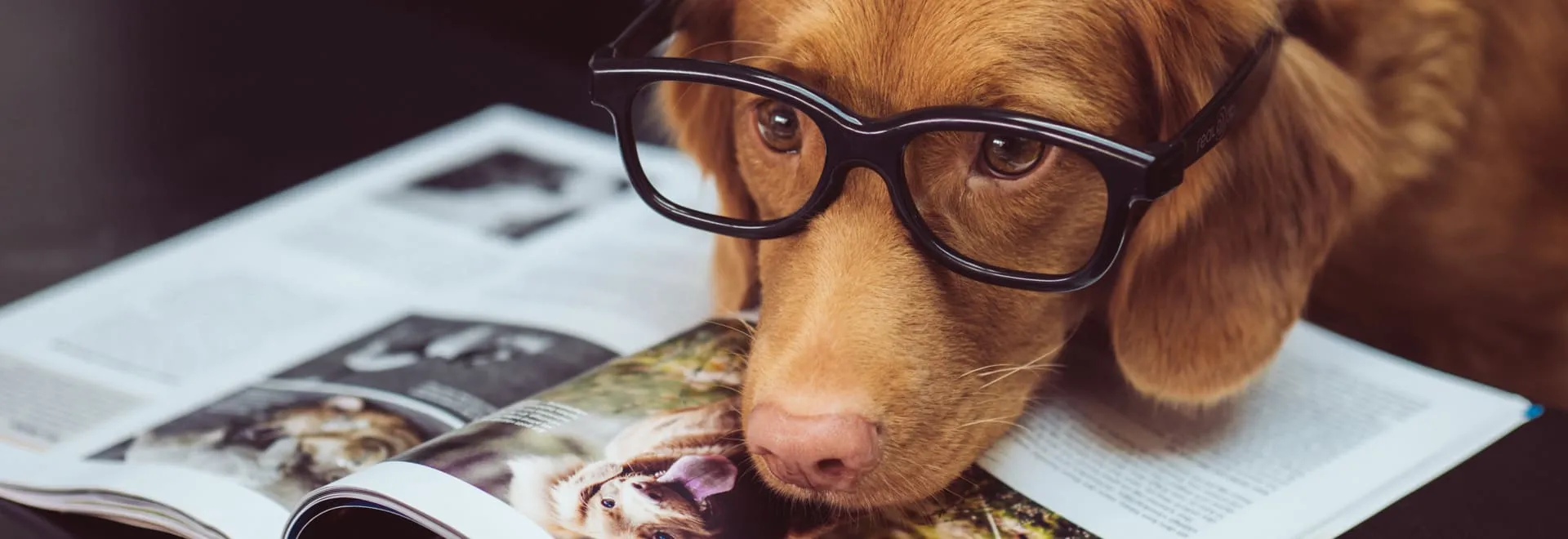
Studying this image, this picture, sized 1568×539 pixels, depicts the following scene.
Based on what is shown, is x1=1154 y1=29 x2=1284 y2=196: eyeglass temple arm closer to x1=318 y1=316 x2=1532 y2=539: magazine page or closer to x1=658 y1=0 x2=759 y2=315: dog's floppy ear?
x1=318 y1=316 x2=1532 y2=539: magazine page

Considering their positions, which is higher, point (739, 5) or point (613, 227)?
point (739, 5)

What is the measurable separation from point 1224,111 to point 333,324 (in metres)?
1.11

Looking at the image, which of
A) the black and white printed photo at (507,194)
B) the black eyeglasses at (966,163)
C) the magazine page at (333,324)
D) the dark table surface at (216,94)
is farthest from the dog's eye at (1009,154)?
the dark table surface at (216,94)

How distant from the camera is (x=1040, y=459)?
1.30m

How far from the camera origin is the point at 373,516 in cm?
116

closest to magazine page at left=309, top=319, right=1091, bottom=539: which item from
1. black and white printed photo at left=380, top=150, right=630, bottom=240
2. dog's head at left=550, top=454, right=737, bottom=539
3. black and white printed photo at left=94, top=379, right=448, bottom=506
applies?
dog's head at left=550, top=454, right=737, bottom=539

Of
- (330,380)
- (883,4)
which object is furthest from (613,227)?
(883,4)

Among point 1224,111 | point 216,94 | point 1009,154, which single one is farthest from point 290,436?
point 216,94

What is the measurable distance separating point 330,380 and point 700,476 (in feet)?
1.79

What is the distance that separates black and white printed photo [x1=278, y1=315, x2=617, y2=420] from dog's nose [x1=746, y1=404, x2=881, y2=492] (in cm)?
43

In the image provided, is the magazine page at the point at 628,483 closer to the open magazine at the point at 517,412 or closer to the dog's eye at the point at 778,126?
the open magazine at the point at 517,412

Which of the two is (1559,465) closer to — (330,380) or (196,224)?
(330,380)

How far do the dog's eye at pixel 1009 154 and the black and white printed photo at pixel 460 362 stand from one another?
0.56 m

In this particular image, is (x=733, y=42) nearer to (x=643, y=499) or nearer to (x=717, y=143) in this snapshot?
(x=717, y=143)
